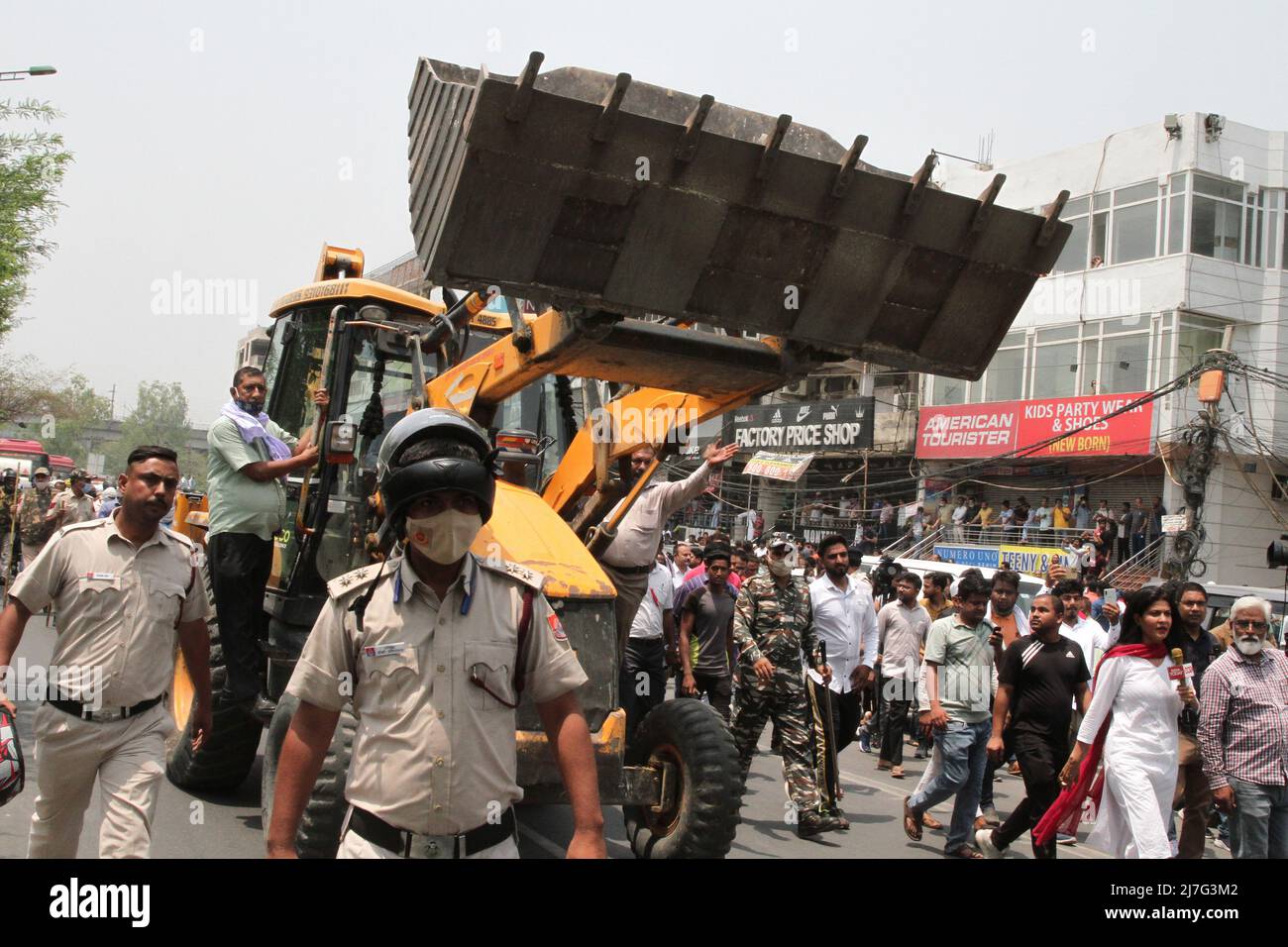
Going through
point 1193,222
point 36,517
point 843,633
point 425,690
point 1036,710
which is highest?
point 1193,222

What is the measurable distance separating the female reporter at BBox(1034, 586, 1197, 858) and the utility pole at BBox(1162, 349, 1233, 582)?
1677 centimetres

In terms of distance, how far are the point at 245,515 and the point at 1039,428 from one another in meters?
24.3

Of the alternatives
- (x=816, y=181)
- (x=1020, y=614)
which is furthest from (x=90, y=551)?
(x=1020, y=614)

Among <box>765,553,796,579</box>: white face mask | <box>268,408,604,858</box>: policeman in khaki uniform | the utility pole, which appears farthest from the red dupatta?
the utility pole

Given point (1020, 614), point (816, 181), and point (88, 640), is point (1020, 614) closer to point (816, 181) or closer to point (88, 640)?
point (816, 181)

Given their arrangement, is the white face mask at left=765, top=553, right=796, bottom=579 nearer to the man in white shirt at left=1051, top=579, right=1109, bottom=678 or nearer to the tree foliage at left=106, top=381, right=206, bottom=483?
the man in white shirt at left=1051, top=579, right=1109, bottom=678

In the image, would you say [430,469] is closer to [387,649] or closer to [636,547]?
[387,649]

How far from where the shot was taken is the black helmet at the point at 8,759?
180 inches

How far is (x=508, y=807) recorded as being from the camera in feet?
9.95

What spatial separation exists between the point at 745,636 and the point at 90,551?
4784 millimetres

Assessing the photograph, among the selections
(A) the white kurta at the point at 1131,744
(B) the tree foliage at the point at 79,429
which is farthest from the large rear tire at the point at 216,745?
(B) the tree foliage at the point at 79,429

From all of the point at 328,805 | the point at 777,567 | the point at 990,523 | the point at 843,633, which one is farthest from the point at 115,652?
the point at 990,523

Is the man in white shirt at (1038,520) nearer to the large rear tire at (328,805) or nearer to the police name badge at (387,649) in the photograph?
the large rear tire at (328,805)

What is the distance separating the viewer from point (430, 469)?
2.95 metres
